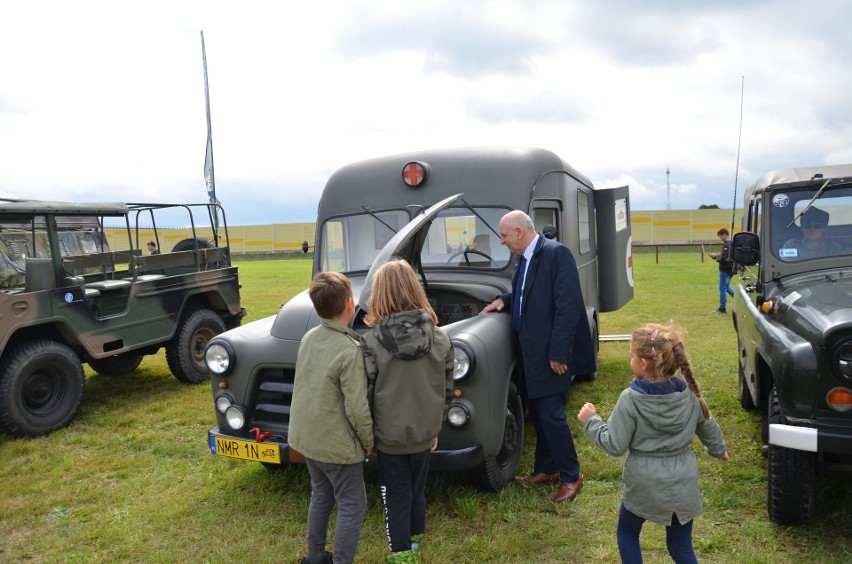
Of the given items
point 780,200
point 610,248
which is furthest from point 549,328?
point 610,248

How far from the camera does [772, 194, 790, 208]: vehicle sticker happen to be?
183 inches

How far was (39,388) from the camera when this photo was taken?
6.13 m

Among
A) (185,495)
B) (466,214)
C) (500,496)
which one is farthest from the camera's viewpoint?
(466,214)

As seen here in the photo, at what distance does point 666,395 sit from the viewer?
2.75 metres

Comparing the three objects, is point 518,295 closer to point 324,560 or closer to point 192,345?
point 324,560

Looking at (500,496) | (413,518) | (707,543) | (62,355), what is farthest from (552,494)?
(62,355)

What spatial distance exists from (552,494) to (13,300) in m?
4.81

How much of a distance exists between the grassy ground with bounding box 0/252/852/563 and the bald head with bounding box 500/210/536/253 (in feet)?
5.23

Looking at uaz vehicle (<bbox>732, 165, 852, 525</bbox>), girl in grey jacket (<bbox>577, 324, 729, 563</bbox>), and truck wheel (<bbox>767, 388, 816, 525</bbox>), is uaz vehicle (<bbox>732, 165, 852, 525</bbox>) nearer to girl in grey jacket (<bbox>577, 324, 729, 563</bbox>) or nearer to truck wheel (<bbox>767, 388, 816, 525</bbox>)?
truck wheel (<bbox>767, 388, 816, 525</bbox>)

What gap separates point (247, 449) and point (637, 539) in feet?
7.39

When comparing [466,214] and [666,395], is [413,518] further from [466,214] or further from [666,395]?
[466,214]

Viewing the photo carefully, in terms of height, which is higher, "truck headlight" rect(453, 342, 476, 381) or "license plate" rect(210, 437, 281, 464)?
"truck headlight" rect(453, 342, 476, 381)

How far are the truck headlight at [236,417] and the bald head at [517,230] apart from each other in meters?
1.97

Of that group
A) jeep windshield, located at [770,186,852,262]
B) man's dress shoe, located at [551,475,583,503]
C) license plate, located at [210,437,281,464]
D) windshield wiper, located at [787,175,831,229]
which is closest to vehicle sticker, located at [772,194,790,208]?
jeep windshield, located at [770,186,852,262]
